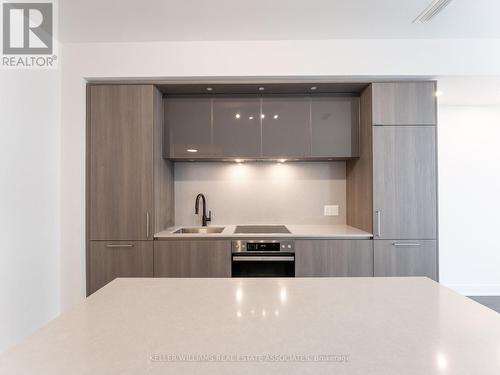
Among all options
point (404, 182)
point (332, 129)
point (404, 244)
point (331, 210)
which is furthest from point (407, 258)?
point (332, 129)

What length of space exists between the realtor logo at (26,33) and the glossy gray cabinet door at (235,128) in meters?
1.49

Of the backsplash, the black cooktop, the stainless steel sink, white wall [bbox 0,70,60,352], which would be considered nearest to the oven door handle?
the black cooktop

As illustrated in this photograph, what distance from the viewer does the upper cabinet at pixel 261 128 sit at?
2734mm

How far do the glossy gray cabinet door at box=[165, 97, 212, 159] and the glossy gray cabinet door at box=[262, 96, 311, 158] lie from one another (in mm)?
565

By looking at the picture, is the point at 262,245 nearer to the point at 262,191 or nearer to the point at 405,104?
the point at 262,191

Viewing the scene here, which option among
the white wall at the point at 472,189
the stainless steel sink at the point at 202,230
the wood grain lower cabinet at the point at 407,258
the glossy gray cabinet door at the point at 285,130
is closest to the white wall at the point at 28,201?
the stainless steel sink at the point at 202,230

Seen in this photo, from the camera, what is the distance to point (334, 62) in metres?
2.49

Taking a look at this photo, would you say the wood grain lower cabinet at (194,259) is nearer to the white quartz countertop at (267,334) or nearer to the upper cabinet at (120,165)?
the upper cabinet at (120,165)

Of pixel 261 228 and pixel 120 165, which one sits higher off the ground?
pixel 120 165

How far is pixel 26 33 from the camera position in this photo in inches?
85.0

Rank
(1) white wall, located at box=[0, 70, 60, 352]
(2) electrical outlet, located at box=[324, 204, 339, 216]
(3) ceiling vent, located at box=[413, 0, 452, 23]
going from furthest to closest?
(2) electrical outlet, located at box=[324, 204, 339, 216], (1) white wall, located at box=[0, 70, 60, 352], (3) ceiling vent, located at box=[413, 0, 452, 23]

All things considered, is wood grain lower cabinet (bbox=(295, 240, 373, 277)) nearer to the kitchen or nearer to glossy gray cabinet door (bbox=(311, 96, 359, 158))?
the kitchen

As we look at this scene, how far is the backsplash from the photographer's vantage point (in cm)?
316

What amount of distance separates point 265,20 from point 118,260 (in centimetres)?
241
